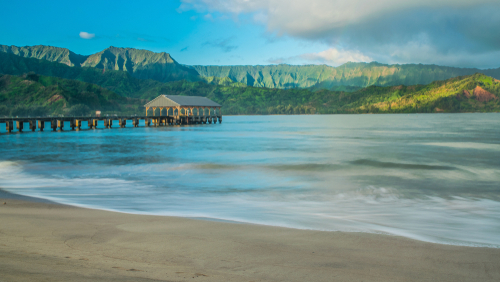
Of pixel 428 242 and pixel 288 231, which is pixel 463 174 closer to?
pixel 428 242

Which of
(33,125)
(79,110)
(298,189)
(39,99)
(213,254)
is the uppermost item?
(39,99)

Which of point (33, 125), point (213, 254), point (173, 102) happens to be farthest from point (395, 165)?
point (33, 125)

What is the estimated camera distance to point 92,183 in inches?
552

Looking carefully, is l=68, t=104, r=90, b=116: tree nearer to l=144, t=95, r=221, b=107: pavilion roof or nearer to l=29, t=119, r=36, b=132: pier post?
l=144, t=95, r=221, b=107: pavilion roof

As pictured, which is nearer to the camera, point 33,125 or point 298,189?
point 298,189

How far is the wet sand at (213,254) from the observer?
4.22 m

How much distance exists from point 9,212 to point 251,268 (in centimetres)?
631

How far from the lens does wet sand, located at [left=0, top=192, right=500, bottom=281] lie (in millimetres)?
4223

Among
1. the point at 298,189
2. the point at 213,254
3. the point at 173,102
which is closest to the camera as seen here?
the point at 213,254

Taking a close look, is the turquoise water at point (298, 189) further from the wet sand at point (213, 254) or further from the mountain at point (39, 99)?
the mountain at point (39, 99)

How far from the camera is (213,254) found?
5.12 metres

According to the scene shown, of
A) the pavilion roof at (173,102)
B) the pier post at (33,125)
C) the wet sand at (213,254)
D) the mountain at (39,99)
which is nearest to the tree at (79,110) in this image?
the mountain at (39,99)

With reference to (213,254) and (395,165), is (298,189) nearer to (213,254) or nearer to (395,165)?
(213,254)

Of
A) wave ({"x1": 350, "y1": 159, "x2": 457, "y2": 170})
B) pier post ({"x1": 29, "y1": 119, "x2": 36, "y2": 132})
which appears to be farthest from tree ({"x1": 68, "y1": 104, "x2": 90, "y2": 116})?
wave ({"x1": 350, "y1": 159, "x2": 457, "y2": 170})
